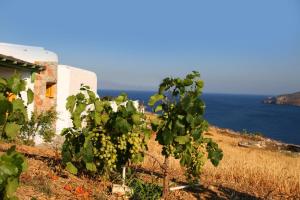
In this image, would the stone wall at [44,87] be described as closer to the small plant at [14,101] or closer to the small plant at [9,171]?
the small plant at [14,101]

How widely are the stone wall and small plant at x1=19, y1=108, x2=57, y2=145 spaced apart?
45 centimetres

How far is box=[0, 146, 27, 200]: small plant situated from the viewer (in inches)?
136

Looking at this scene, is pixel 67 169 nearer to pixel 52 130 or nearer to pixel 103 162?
pixel 103 162

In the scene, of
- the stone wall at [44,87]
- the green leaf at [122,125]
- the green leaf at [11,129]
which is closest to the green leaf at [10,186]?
the green leaf at [11,129]

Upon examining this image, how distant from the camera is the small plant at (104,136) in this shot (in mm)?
7910

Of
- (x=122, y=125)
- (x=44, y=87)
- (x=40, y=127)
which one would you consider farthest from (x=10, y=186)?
(x=44, y=87)

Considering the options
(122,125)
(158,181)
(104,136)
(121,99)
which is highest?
(121,99)

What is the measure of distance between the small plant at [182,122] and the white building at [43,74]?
8469 millimetres

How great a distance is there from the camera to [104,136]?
7973mm

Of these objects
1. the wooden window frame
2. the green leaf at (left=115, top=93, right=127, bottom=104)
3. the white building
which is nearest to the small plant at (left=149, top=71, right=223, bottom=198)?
the green leaf at (left=115, top=93, right=127, bottom=104)

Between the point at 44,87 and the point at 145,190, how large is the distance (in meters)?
11.9

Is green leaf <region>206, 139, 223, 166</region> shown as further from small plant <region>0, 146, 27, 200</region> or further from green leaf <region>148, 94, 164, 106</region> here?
small plant <region>0, 146, 27, 200</region>

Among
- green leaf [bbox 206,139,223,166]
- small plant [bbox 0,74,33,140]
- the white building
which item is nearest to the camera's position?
small plant [bbox 0,74,33,140]

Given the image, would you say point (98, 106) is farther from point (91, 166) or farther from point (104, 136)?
point (91, 166)
